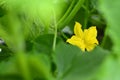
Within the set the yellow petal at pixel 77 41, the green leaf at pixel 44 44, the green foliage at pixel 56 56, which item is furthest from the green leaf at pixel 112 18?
the yellow petal at pixel 77 41

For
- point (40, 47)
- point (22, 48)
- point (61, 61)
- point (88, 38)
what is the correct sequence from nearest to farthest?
1. point (22, 48)
2. point (61, 61)
3. point (40, 47)
4. point (88, 38)

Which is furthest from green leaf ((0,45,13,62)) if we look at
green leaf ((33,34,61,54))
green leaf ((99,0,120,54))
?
green leaf ((99,0,120,54))

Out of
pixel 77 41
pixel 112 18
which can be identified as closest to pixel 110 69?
pixel 112 18

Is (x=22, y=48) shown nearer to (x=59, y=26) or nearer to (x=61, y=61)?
(x=61, y=61)

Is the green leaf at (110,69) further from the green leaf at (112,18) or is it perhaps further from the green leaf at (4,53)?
the green leaf at (4,53)

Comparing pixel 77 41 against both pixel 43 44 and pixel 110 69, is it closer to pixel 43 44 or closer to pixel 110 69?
pixel 43 44

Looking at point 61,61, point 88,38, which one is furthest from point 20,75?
point 88,38
